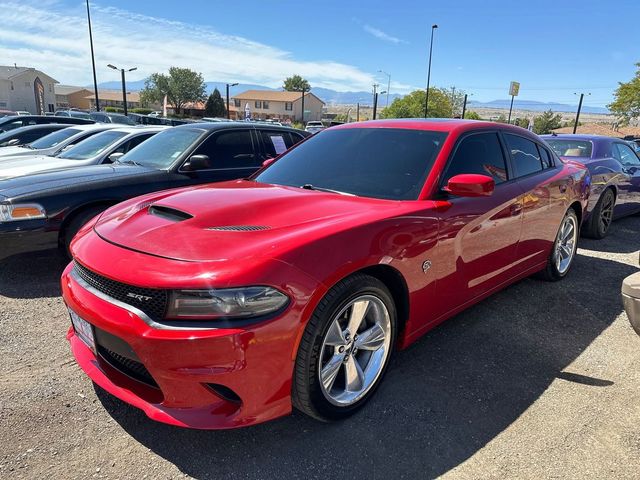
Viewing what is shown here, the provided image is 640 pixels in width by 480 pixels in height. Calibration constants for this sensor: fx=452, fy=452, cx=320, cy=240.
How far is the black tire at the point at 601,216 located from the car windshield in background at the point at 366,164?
467 centimetres

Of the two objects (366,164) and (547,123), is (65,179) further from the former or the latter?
(547,123)

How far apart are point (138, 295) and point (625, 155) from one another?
8399 mm

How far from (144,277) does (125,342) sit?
0.99ft

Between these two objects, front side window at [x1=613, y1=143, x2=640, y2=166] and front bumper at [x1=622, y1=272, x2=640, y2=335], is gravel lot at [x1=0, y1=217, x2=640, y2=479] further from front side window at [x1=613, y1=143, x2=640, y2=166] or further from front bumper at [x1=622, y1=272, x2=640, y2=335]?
front side window at [x1=613, y1=143, x2=640, y2=166]

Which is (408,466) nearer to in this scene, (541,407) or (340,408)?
(340,408)

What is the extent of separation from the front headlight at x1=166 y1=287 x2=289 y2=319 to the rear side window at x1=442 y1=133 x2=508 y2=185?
1655 millimetres

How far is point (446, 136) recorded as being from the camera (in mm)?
3184

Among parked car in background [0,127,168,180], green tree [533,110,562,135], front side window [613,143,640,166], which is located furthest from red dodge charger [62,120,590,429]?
green tree [533,110,562,135]

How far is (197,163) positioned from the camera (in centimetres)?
502

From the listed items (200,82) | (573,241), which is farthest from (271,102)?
(573,241)

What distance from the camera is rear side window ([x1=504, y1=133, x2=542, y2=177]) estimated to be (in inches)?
152

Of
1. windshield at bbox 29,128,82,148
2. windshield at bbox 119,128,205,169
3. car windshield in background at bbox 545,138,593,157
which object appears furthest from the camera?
windshield at bbox 29,128,82,148

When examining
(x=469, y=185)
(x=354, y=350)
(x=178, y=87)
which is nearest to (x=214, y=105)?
(x=178, y=87)

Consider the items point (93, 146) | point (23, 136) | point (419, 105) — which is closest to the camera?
point (93, 146)
